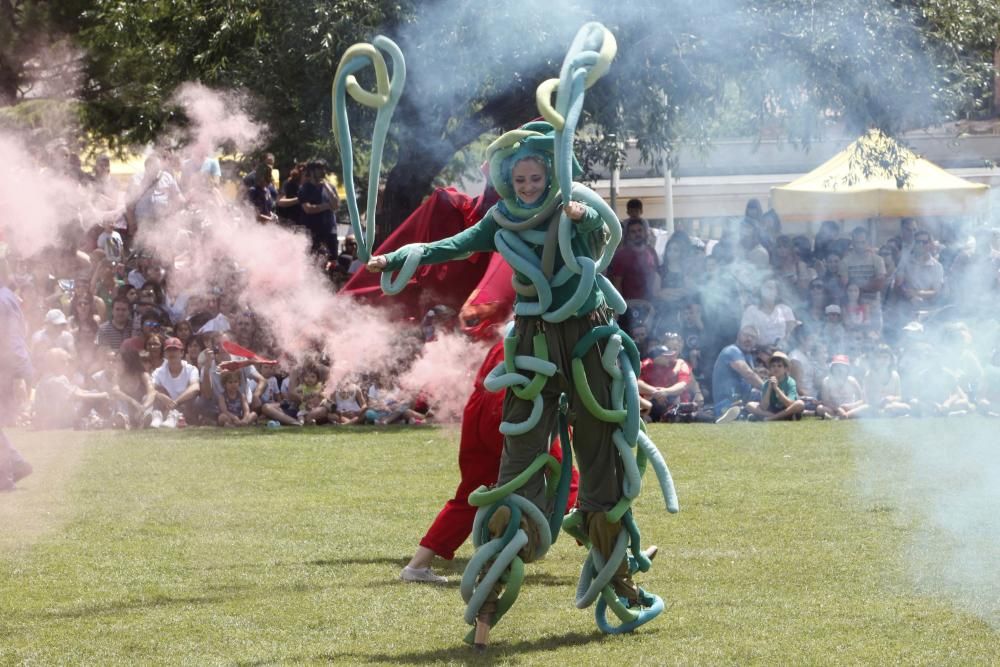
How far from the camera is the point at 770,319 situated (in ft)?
42.7

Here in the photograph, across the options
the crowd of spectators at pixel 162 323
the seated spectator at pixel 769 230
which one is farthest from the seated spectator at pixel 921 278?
the crowd of spectators at pixel 162 323

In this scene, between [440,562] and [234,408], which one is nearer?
[440,562]

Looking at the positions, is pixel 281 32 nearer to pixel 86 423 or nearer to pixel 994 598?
pixel 86 423

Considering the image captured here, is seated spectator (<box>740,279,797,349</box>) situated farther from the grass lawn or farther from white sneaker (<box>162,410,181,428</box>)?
white sneaker (<box>162,410,181,428</box>)

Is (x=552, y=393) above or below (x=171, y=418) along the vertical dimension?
above

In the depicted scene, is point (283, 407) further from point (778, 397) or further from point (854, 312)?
point (854, 312)

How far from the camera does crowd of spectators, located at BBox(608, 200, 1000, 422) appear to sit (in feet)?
38.8

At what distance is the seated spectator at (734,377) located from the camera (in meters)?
13.0

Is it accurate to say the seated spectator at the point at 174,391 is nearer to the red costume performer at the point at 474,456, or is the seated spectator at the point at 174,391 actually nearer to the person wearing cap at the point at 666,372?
the person wearing cap at the point at 666,372

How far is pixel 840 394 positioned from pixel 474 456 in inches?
279

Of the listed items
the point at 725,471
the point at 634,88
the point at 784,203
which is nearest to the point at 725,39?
the point at 634,88

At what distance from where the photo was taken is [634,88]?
37.0ft

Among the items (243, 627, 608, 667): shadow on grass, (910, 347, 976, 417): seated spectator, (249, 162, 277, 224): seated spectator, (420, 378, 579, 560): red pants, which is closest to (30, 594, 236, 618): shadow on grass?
(420, 378, 579, 560): red pants

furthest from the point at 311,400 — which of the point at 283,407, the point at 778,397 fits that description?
the point at 778,397
